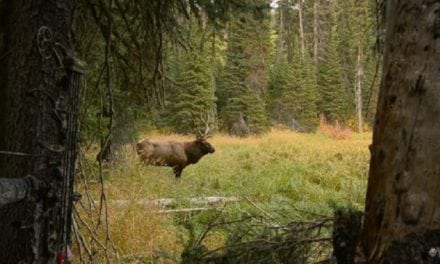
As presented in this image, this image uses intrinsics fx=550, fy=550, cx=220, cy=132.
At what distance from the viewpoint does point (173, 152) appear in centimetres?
1492

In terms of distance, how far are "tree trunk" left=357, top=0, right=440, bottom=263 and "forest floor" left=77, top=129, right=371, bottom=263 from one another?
1.04m

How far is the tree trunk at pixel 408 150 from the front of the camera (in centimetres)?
151

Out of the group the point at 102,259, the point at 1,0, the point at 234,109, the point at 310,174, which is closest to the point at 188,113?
the point at 234,109

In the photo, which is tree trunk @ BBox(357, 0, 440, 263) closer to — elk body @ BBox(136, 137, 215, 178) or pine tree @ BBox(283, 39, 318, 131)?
elk body @ BBox(136, 137, 215, 178)

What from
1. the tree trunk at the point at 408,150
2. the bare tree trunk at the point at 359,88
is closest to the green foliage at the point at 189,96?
the bare tree trunk at the point at 359,88

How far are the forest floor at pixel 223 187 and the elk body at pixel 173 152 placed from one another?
0.93 ft

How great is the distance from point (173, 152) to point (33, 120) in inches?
490

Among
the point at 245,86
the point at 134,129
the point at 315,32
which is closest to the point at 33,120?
the point at 134,129

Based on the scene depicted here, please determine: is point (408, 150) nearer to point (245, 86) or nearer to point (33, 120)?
point (33, 120)

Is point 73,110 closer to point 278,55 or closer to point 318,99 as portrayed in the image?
point 318,99

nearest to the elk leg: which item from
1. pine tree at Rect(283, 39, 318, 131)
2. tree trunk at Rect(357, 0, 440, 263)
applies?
tree trunk at Rect(357, 0, 440, 263)

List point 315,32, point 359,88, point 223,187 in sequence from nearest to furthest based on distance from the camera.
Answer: point 223,187
point 359,88
point 315,32

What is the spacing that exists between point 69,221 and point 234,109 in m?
28.7

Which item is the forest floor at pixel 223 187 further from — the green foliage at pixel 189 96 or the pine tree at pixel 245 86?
the pine tree at pixel 245 86
